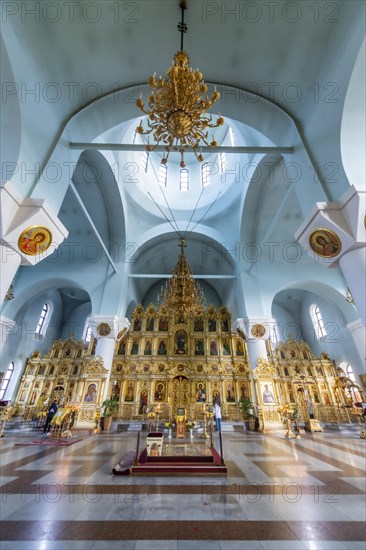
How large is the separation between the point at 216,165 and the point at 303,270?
8.31 meters

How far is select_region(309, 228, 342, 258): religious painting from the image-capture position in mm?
3842

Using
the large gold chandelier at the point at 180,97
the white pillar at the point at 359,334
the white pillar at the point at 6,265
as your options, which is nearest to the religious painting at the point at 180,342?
the white pillar at the point at 359,334

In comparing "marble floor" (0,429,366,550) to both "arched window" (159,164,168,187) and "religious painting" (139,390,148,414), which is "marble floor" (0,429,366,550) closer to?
"religious painting" (139,390,148,414)

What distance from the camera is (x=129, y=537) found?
1.99 m

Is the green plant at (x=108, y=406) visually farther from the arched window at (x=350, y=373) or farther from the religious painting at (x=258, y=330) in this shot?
the arched window at (x=350, y=373)

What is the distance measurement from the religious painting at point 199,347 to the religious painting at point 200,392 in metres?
1.87

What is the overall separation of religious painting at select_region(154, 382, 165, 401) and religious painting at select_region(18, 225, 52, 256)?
1208 cm

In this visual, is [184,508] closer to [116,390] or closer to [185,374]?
[185,374]

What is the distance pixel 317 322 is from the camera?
16344 millimetres

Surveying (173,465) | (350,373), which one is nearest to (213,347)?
(350,373)

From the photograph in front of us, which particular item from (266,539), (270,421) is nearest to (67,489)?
(266,539)

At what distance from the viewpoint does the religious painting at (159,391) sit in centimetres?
1385

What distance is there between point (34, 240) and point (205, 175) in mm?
13633

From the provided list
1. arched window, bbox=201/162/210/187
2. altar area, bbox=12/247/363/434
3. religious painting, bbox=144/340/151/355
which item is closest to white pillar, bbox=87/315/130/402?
altar area, bbox=12/247/363/434
